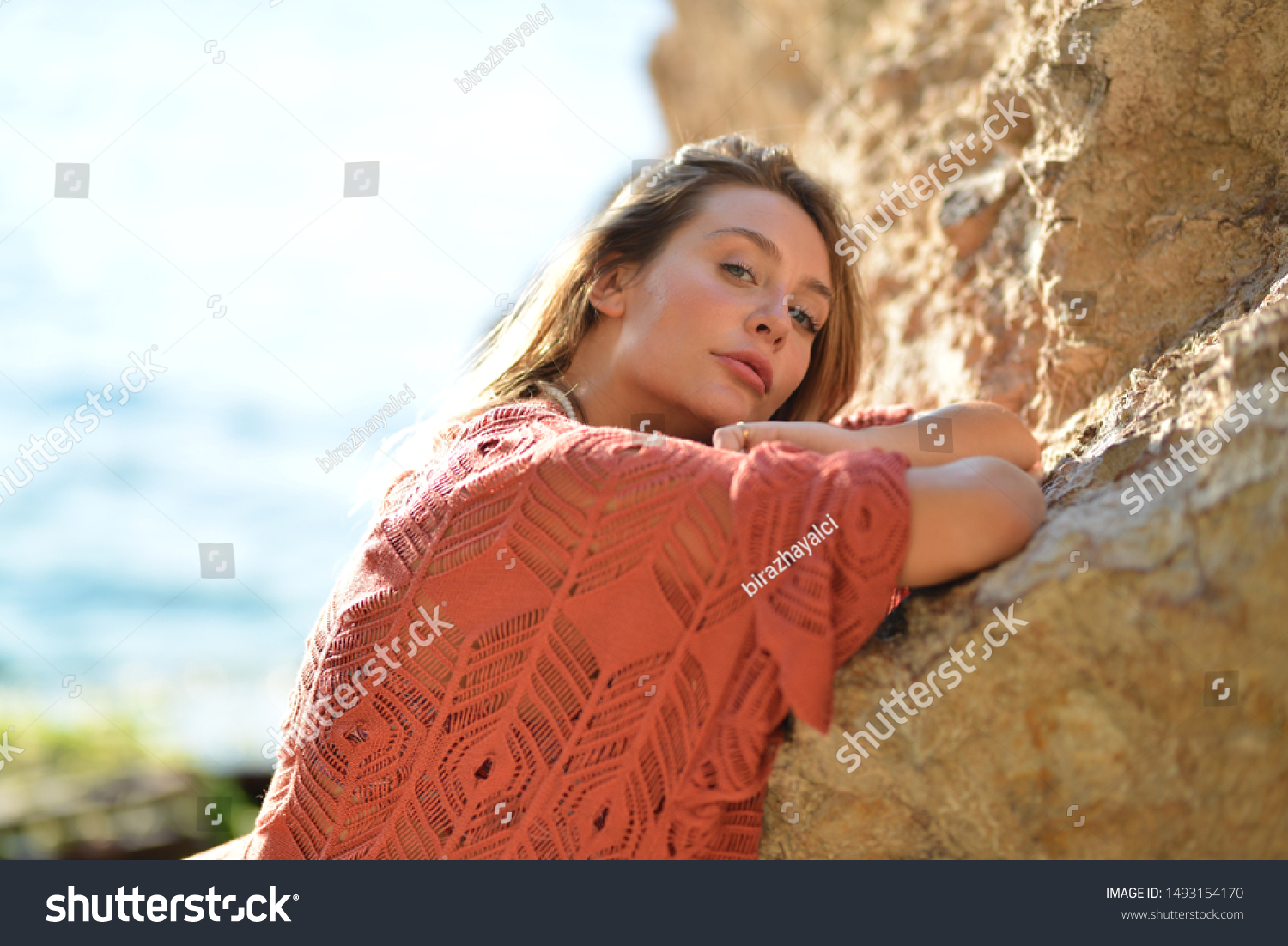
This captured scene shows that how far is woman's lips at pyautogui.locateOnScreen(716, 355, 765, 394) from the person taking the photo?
2.36 m

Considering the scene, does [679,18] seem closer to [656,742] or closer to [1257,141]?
[1257,141]

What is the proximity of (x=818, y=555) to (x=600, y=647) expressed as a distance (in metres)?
Result: 0.43

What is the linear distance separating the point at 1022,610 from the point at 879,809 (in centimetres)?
42

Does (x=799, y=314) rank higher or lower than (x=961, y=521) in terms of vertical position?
higher

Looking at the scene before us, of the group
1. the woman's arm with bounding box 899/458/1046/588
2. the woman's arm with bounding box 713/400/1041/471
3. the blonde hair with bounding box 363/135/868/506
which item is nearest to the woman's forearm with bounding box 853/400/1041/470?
the woman's arm with bounding box 713/400/1041/471

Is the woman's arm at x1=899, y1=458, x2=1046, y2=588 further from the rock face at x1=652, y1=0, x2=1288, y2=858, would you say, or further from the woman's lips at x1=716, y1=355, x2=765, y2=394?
the woman's lips at x1=716, y1=355, x2=765, y2=394

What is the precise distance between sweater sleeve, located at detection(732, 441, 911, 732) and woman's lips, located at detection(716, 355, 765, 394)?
2.78 feet

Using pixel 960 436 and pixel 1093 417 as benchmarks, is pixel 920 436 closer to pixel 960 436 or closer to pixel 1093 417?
pixel 960 436

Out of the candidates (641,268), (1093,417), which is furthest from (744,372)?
(1093,417)

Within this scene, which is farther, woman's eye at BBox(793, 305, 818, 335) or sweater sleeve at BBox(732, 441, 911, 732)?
woman's eye at BBox(793, 305, 818, 335)

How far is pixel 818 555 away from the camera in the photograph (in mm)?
1469
